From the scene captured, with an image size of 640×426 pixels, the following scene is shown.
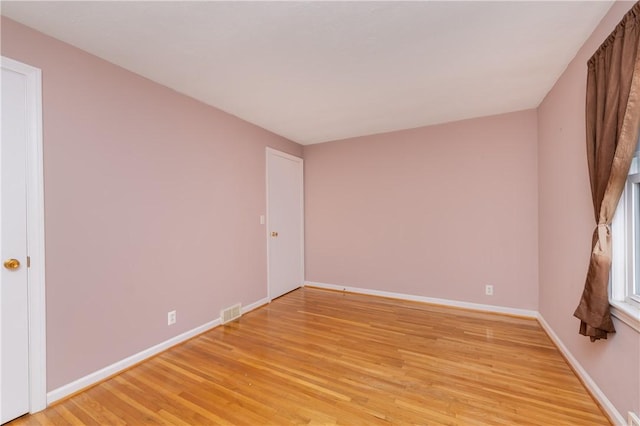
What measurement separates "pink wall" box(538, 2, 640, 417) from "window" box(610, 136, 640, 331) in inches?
5.1

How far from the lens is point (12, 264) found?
1596mm

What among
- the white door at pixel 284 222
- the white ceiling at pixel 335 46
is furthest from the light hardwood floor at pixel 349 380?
the white ceiling at pixel 335 46

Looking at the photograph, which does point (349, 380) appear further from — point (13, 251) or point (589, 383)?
point (13, 251)

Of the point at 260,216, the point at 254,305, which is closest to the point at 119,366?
the point at 254,305

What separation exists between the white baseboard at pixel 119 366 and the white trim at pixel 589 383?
10.4ft

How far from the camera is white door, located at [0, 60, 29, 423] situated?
1.57m

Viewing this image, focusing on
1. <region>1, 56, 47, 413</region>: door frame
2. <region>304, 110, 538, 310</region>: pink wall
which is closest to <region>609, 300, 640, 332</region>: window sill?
<region>304, 110, 538, 310</region>: pink wall

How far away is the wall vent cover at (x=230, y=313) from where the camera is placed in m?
2.96

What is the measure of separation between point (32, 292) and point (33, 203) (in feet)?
1.86

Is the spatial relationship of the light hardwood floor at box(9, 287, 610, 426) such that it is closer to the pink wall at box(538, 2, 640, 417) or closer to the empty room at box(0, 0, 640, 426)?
the empty room at box(0, 0, 640, 426)

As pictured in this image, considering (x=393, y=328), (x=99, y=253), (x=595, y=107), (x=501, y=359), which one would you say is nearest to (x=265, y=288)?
(x=393, y=328)

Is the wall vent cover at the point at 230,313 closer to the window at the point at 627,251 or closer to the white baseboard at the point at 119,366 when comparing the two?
the white baseboard at the point at 119,366

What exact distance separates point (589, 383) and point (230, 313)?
10.3ft

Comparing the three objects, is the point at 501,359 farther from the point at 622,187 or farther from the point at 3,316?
the point at 3,316
